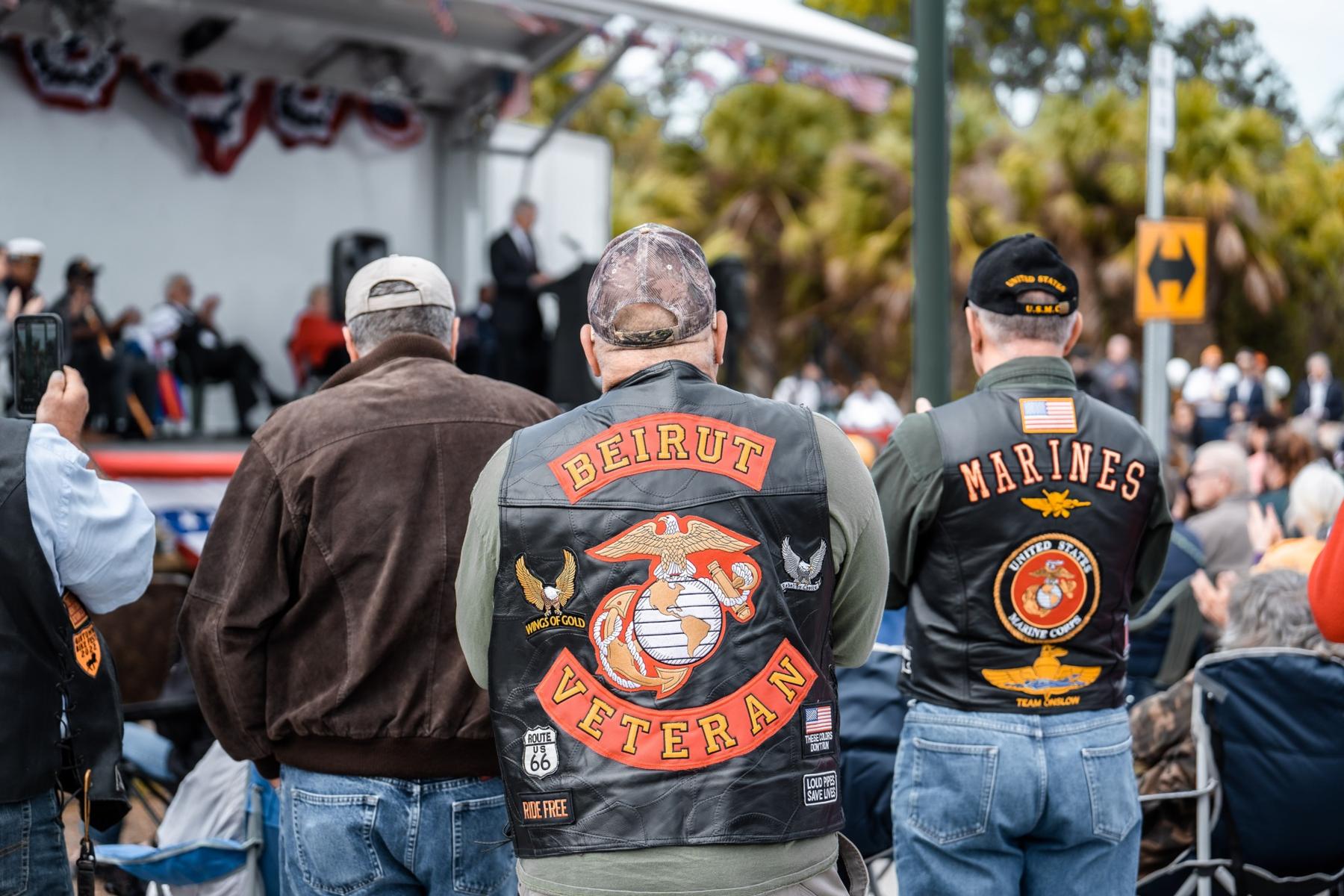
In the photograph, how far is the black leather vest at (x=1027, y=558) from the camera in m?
2.74

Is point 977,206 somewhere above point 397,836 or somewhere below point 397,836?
above

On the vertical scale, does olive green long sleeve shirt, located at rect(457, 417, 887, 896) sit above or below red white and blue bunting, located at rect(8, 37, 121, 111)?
below

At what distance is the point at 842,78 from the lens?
1020 centimetres

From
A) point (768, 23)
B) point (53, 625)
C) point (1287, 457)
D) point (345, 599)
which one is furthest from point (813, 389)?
point (53, 625)

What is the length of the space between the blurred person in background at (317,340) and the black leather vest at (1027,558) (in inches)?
343

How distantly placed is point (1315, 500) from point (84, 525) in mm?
4930

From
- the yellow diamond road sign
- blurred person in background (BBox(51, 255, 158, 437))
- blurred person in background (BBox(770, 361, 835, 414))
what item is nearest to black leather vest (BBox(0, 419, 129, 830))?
the yellow diamond road sign

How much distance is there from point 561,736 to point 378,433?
868 mm

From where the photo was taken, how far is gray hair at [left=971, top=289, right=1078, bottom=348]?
286 centimetres

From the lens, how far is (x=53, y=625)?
7.87 feet

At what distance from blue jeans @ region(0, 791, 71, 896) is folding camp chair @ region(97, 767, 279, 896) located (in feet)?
1.96

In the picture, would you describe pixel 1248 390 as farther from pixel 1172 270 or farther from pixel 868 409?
pixel 1172 270

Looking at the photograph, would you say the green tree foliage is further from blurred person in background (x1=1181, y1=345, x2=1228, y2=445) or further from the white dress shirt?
the white dress shirt

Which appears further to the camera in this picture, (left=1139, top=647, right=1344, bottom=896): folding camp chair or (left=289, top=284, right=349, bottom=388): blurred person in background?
(left=289, top=284, right=349, bottom=388): blurred person in background
